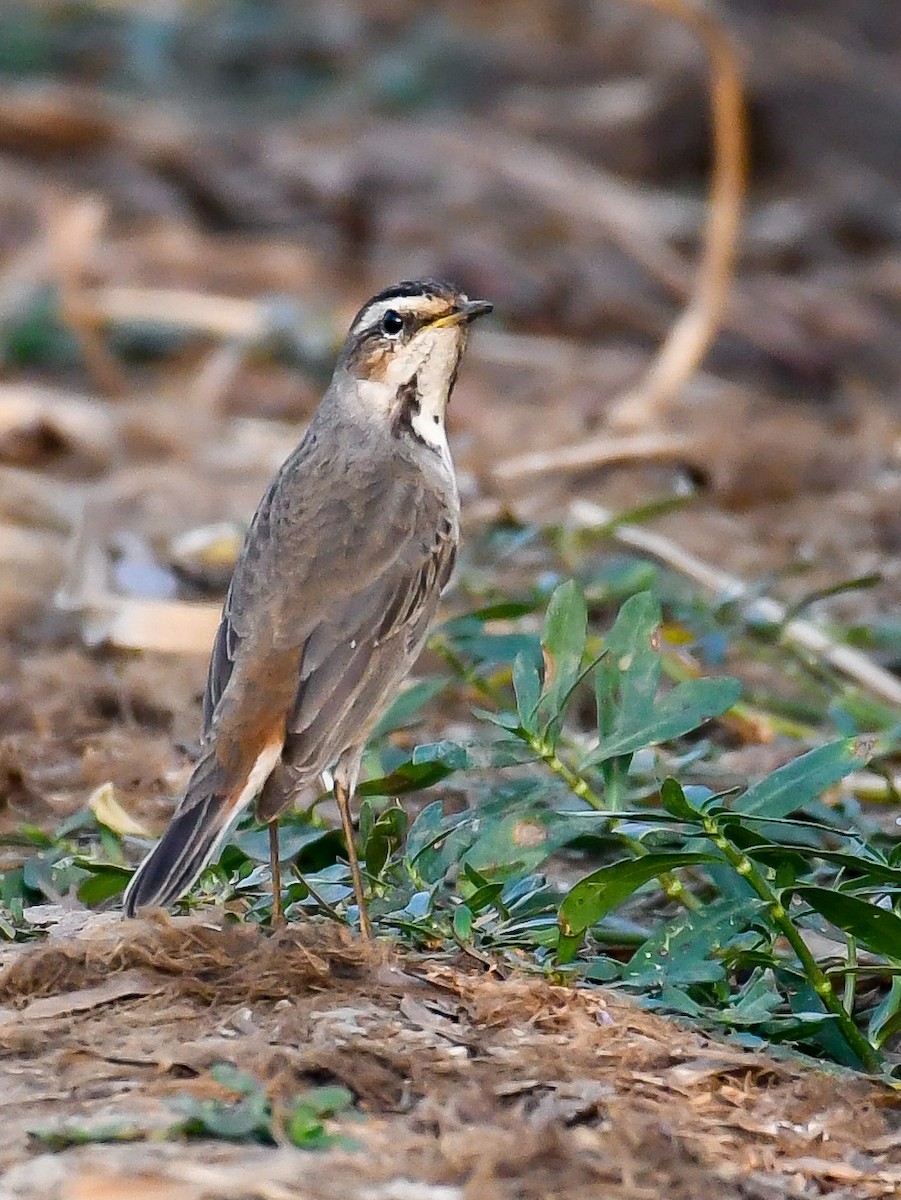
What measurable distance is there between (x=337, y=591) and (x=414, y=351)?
103 cm

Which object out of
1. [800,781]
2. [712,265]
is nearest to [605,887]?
[800,781]

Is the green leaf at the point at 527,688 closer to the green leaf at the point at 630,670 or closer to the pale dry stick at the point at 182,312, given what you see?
the green leaf at the point at 630,670

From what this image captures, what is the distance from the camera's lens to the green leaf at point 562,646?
4500 millimetres

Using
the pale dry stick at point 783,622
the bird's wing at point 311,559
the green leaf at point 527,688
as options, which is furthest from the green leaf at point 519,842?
the pale dry stick at point 783,622

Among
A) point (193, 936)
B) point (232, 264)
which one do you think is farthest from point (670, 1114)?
point (232, 264)

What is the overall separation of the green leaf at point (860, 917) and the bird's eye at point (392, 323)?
2469 mm

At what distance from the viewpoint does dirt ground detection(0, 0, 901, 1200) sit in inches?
156

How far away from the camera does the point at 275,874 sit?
4.75m

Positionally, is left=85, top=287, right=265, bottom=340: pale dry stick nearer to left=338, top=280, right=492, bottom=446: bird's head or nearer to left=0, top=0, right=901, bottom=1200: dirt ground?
left=0, top=0, right=901, bottom=1200: dirt ground

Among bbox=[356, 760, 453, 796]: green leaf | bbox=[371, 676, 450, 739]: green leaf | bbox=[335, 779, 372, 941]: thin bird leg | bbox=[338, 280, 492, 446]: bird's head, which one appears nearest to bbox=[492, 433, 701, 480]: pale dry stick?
bbox=[338, 280, 492, 446]: bird's head

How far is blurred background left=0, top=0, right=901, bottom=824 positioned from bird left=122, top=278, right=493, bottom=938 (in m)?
1.04

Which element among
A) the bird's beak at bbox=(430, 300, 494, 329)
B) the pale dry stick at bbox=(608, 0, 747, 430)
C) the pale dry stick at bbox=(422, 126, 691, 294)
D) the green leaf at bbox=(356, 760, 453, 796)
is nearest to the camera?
the green leaf at bbox=(356, 760, 453, 796)

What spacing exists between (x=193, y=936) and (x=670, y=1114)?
117 centimetres

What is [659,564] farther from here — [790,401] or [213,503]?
[790,401]
